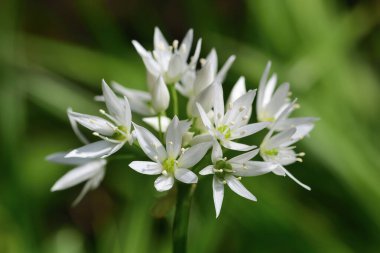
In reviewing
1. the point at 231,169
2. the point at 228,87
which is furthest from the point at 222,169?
the point at 228,87

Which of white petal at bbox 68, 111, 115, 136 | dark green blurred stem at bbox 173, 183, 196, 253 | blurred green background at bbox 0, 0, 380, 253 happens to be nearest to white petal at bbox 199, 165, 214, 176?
dark green blurred stem at bbox 173, 183, 196, 253

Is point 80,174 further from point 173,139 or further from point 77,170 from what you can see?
point 173,139

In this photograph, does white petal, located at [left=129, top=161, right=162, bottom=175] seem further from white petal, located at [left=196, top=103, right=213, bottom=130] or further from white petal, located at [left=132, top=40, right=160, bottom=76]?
white petal, located at [left=132, top=40, right=160, bottom=76]

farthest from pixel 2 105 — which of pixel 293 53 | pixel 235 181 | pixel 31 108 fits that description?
pixel 235 181

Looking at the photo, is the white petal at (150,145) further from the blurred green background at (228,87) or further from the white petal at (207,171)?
the blurred green background at (228,87)

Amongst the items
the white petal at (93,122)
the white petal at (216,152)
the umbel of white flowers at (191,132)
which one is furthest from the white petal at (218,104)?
the white petal at (93,122)

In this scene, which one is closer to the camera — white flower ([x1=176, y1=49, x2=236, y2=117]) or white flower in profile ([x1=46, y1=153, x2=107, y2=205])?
white flower ([x1=176, y1=49, x2=236, y2=117])
